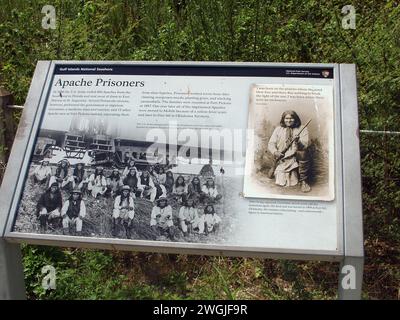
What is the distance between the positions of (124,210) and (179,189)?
0.31 metres

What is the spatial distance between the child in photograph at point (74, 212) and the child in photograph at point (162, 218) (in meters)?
0.38

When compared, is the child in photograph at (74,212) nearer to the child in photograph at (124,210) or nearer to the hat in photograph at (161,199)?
the child in photograph at (124,210)

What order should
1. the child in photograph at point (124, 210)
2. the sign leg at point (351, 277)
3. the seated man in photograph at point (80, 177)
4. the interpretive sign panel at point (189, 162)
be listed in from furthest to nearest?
the seated man in photograph at point (80, 177) → the child in photograph at point (124, 210) → the interpretive sign panel at point (189, 162) → the sign leg at point (351, 277)

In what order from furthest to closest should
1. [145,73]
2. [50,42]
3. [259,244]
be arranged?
[50,42] < [145,73] < [259,244]

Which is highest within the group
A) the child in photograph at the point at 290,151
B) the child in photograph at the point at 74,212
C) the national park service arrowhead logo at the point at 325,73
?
the national park service arrowhead logo at the point at 325,73

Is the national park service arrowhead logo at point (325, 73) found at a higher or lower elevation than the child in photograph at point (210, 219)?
higher

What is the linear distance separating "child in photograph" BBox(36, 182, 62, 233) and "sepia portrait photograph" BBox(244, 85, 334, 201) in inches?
40.0

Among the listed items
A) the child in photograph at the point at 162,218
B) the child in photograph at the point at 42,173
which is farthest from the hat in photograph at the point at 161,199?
the child in photograph at the point at 42,173

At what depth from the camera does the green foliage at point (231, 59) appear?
3945 millimetres

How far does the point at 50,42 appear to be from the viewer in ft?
18.3

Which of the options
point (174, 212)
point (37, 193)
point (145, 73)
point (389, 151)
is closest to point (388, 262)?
point (389, 151)

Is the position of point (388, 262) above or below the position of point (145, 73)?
below

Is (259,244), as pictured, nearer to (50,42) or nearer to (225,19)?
(225,19)

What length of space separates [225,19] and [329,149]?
2.31 meters
